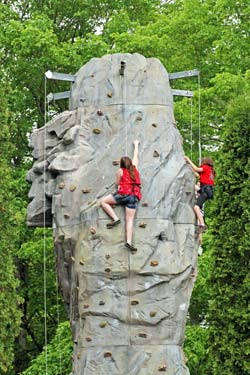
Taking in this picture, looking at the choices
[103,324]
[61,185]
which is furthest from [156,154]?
[103,324]

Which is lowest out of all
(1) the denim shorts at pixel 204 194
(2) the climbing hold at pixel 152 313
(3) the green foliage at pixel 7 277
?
(3) the green foliage at pixel 7 277

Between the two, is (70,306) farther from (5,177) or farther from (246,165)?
(5,177)

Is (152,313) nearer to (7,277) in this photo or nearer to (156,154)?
(156,154)

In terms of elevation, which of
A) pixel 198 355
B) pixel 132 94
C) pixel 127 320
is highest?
pixel 132 94

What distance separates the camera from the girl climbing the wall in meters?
12.0

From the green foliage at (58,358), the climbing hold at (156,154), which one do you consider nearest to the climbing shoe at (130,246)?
the climbing hold at (156,154)

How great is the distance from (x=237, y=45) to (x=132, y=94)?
10.4m

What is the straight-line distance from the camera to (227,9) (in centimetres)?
2328

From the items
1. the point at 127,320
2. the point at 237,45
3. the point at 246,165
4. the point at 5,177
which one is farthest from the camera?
the point at 237,45

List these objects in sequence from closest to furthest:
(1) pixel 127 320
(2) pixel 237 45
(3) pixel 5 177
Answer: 1. (1) pixel 127 320
2. (3) pixel 5 177
3. (2) pixel 237 45

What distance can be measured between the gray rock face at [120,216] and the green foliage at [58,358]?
7.43 meters

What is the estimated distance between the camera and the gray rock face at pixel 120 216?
39.1 feet

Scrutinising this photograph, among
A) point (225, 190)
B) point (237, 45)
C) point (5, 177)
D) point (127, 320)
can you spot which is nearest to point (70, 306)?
point (127, 320)

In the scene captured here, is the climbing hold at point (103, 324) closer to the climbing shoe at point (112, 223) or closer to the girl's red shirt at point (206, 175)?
the climbing shoe at point (112, 223)
